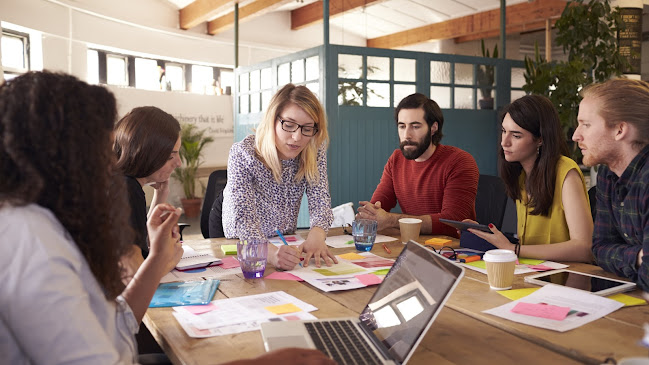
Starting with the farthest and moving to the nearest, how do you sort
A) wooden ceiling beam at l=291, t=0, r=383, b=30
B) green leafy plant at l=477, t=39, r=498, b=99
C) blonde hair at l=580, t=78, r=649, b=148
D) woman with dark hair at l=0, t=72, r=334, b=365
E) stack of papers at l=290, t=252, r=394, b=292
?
wooden ceiling beam at l=291, t=0, r=383, b=30, green leafy plant at l=477, t=39, r=498, b=99, blonde hair at l=580, t=78, r=649, b=148, stack of papers at l=290, t=252, r=394, b=292, woman with dark hair at l=0, t=72, r=334, b=365

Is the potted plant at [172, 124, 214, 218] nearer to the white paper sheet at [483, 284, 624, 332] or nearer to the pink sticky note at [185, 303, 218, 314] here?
the pink sticky note at [185, 303, 218, 314]

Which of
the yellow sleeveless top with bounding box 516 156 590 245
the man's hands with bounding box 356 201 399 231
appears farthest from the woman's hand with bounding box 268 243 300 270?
the yellow sleeveless top with bounding box 516 156 590 245

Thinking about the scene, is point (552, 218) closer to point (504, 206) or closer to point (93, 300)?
point (504, 206)

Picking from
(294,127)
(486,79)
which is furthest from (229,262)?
(486,79)

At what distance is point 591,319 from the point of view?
1.31 m

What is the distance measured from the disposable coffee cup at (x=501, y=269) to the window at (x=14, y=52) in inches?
230

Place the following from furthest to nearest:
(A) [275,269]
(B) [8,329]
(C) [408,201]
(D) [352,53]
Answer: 1. (D) [352,53]
2. (C) [408,201]
3. (A) [275,269]
4. (B) [8,329]

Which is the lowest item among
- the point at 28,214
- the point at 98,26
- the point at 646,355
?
the point at 646,355

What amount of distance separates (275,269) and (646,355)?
3.78 feet

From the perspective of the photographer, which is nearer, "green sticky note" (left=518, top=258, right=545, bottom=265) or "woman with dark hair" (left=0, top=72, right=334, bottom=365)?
"woman with dark hair" (left=0, top=72, right=334, bottom=365)

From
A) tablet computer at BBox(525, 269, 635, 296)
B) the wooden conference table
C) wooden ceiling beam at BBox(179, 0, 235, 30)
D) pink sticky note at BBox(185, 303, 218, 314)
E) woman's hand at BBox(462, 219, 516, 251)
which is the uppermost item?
wooden ceiling beam at BBox(179, 0, 235, 30)

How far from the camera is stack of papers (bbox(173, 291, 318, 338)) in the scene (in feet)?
4.25

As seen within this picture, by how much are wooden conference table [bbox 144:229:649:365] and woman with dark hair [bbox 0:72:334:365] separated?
0.69 feet

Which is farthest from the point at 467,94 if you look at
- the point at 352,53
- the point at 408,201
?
the point at 408,201
